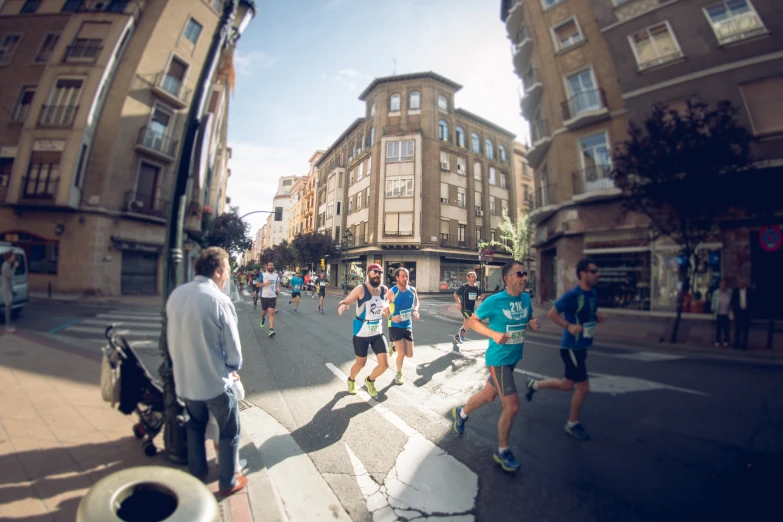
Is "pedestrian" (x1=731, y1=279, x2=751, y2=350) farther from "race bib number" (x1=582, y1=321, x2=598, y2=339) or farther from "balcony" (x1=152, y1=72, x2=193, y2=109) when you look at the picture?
"balcony" (x1=152, y1=72, x2=193, y2=109)

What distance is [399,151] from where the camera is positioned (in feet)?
101

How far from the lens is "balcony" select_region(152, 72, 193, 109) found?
7.59 ft

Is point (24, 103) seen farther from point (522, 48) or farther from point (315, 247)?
point (315, 247)

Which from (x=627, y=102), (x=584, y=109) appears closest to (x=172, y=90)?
(x=627, y=102)

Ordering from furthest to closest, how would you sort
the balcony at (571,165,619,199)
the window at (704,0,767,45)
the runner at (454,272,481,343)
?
the balcony at (571,165,619,199) → the runner at (454,272,481,343) → the window at (704,0,767,45)

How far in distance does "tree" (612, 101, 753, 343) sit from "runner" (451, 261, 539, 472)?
8306mm

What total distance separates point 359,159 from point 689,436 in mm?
34318

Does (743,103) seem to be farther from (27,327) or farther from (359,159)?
(359,159)

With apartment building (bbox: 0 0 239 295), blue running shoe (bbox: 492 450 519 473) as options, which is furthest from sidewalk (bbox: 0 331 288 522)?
blue running shoe (bbox: 492 450 519 473)

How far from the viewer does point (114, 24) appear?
215 cm

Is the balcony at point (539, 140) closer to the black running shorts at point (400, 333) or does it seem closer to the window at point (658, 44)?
the window at point (658, 44)

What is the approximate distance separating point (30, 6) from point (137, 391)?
2.70 metres

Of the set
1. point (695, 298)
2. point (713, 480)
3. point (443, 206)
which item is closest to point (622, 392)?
point (713, 480)

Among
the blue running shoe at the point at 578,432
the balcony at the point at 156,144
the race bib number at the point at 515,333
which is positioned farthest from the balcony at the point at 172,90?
the blue running shoe at the point at 578,432
